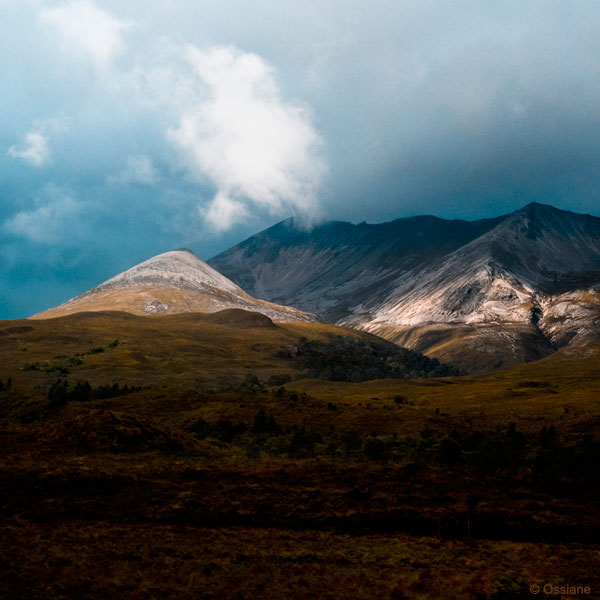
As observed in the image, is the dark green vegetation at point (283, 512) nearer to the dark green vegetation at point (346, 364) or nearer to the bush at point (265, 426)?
the bush at point (265, 426)

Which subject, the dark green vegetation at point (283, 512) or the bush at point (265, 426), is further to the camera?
the bush at point (265, 426)

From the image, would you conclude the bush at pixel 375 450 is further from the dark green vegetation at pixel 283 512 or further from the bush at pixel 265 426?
the bush at pixel 265 426

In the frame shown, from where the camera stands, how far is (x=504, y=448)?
4012 centimetres

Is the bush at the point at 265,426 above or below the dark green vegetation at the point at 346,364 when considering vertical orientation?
below

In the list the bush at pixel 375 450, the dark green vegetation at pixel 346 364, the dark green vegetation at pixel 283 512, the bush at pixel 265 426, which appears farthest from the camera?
the dark green vegetation at pixel 346 364

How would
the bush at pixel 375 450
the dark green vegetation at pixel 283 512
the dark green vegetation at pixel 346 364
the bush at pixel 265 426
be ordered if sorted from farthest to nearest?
the dark green vegetation at pixel 346 364, the bush at pixel 265 426, the bush at pixel 375 450, the dark green vegetation at pixel 283 512

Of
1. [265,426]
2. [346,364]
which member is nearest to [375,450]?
[265,426]

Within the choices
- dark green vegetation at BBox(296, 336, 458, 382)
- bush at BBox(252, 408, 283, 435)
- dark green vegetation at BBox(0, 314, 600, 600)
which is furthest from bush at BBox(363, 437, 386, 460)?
dark green vegetation at BBox(296, 336, 458, 382)

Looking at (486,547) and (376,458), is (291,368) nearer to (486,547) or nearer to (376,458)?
(376,458)

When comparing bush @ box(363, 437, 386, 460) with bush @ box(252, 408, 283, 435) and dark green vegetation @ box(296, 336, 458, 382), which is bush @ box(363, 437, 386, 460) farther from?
dark green vegetation @ box(296, 336, 458, 382)

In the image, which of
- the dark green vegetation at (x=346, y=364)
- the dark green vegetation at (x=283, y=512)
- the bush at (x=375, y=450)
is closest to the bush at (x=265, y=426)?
the dark green vegetation at (x=283, y=512)

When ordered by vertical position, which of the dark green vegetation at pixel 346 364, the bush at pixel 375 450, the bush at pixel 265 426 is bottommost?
the bush at pixel 375 450

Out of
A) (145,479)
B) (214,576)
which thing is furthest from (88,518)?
(214,576)

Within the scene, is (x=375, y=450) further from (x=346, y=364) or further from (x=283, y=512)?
(x=346, y=364)
